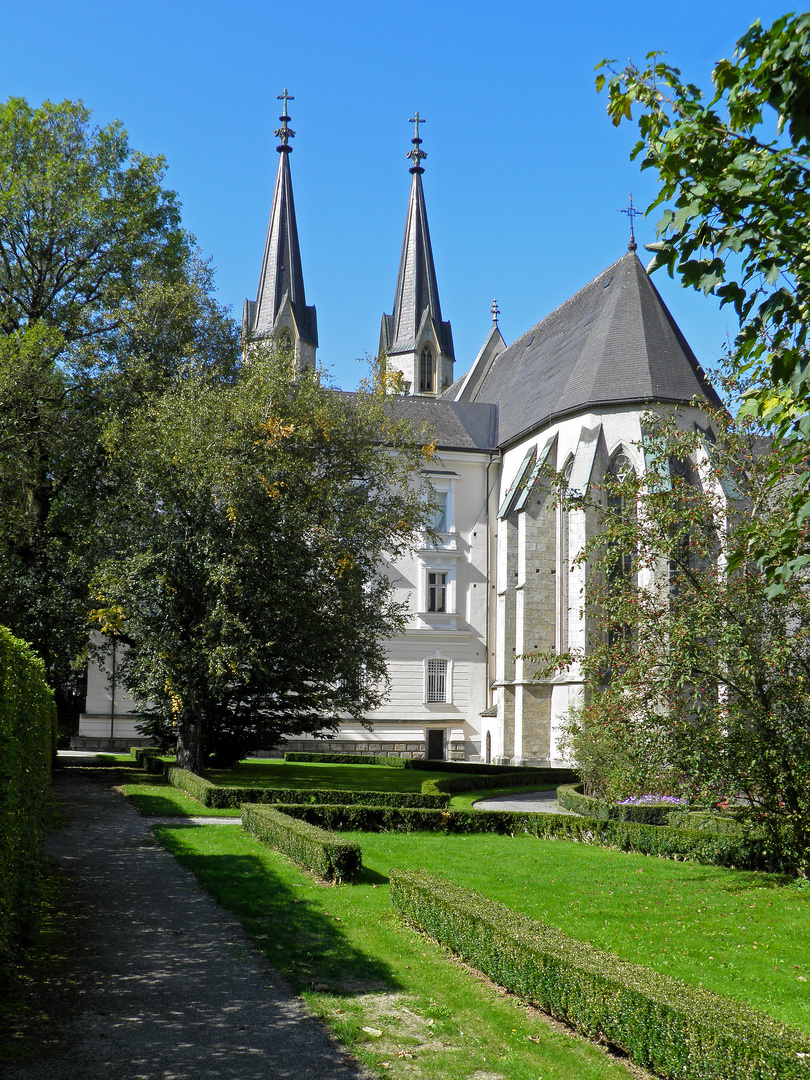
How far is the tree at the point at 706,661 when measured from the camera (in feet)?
36.8

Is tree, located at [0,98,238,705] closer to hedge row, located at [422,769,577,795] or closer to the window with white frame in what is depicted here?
hedge row, located at [422,769,577,795]

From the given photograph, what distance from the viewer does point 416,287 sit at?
2029 inches

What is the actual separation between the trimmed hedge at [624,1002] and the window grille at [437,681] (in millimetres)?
30720

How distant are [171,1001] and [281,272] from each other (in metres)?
46.3

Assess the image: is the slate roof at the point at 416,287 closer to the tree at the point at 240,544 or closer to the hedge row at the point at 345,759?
the hedge row at the point at 345,759

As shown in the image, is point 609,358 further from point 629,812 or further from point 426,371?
→ point 426,371

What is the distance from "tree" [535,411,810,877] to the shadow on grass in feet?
13.5

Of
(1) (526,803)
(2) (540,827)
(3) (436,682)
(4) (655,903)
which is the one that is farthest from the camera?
(3) (436,682)

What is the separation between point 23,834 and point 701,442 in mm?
10659

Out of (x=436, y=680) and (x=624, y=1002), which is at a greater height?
(x=436, y=680)

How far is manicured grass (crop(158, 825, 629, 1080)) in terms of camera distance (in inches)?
209

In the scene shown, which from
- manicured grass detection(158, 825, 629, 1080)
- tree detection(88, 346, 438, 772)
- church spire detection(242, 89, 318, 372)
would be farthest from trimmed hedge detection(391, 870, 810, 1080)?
church spire detection(242, 89, 318, 372)

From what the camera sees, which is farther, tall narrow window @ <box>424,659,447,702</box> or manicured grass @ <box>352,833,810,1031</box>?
tall narrow window @ <box>424,659,447,702</box>

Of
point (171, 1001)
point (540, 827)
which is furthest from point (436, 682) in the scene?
point (171, 1001)
